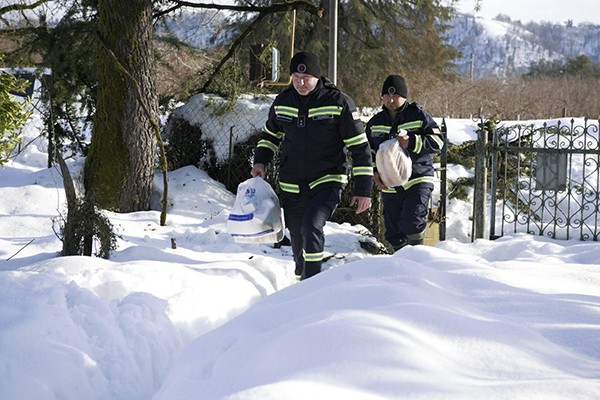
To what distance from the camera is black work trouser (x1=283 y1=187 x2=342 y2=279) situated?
573cm

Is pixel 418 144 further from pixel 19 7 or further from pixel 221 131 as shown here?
pixel 19 7

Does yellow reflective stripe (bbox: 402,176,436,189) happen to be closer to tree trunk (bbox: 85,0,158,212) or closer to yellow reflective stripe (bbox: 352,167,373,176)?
yellow reflective stripe (bbox: 352,167,373,176)

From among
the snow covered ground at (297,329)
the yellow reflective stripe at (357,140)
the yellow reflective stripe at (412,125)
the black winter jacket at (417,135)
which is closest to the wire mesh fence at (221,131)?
the snow covered ground at (297,329)

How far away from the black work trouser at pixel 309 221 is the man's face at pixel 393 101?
1.10 m

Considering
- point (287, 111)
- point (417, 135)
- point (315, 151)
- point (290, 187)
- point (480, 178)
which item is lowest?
point (480, 178)

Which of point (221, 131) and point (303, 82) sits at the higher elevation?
point (303, 82)

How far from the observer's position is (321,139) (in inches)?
229

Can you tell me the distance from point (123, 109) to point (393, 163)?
4.30m

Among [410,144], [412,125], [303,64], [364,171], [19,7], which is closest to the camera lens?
[303,64]

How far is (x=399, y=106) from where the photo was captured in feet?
21.6

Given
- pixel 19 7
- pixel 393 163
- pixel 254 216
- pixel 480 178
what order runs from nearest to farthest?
pixel 254 216
pixel 393 163
pixel 480 178
pixel 19 7

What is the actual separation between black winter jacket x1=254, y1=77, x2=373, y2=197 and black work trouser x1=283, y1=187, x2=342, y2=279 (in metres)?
0.08

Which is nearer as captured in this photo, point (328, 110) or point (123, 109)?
point (328, 110)

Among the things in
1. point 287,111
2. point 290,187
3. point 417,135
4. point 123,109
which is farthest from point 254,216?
point 123,109
